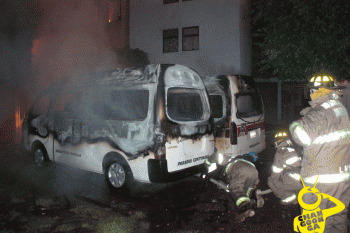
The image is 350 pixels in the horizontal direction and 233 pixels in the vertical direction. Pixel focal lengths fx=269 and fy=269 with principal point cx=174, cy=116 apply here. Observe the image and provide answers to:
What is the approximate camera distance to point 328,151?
2.56 meters

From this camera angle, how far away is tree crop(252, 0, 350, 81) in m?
6.98

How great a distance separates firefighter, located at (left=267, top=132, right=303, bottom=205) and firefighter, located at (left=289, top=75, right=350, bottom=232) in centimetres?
103

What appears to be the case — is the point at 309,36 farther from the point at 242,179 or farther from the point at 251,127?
the point at 242,179

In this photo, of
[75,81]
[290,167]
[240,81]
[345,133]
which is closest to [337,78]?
[240,81]

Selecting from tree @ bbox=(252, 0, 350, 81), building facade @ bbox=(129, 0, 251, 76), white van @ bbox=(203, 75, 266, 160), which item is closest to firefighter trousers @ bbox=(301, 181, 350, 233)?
white van @ bbox=(203, 75, 266, 160)

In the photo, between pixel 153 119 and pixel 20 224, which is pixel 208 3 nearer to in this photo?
pixel 153 119

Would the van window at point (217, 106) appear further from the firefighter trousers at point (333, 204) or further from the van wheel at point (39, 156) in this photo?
the van wheel at point (39, 156)

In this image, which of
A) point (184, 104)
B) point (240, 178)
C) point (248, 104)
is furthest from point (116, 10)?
point (240, 178)

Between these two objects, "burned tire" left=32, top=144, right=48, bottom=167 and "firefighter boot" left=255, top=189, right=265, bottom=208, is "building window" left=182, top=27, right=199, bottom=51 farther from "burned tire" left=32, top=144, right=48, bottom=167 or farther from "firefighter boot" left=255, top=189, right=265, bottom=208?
"firefighter boot" left=255, top=189, right=265, bottom=208

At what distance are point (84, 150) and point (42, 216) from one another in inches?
60.5

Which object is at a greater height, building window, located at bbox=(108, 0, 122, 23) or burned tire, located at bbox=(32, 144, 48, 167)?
building window, located at bbox=(108, 0, 122, 23)

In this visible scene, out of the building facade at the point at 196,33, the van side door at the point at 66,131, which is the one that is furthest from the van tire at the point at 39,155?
the building facade at the point at 196,33

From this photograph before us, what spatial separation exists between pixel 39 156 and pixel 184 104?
3850mm

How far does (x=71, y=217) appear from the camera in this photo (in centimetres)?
381
